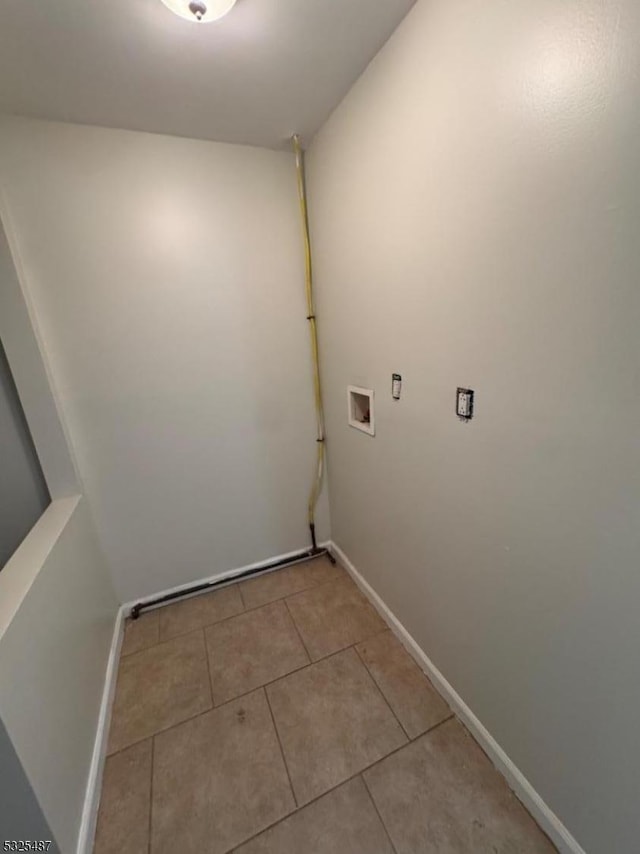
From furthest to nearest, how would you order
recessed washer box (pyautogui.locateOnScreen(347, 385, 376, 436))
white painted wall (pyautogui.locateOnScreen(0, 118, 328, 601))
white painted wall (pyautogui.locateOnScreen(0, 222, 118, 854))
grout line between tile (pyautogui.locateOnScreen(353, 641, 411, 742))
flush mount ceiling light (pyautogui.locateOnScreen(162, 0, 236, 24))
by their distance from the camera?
recessed washer box (pyautogui.locateOnScreen(347, 385, 376, 436)) → white painted wall (pyautogui.locateOnScreen(0, 118, 328, 601)) → grout line between tile (pyautogui.locateOnScreen(353, 641, 411, 742)) → flush mount ceiling light (pyautogui.locateOnScreen(162, 0, 236, 24)) → white painted wall (pyautogui.locateOnScreen(0, 222, 118, 854))

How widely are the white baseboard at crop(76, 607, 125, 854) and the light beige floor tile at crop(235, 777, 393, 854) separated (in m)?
0.46

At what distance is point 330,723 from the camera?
1.31 meters

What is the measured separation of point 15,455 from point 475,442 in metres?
2.00

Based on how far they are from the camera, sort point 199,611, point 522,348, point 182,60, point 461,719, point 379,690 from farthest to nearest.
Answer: point 199,611
point 379,690
point 461,719
point 182,60
point 522,348

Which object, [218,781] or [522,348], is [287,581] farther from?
[522,348]

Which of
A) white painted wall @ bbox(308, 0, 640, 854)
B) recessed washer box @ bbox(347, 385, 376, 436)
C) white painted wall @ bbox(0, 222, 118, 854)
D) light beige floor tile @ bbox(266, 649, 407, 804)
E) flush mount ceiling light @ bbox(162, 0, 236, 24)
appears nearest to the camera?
white painted wall @ bbox(308, 0, 640, 854)

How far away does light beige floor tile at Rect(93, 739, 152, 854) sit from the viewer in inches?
40.4

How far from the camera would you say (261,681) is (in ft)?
4.90

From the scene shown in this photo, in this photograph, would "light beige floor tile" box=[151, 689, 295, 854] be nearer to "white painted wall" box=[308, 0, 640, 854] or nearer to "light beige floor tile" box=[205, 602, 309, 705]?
"light beige floor tile" box=[205, 602, 309, 705]

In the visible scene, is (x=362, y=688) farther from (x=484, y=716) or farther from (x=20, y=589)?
(x=20, y=589)

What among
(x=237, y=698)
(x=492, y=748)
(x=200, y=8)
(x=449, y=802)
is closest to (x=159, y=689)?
(x=237, y=698)

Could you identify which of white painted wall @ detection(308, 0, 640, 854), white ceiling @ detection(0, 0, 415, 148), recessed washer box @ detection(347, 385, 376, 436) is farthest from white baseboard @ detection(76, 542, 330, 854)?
white ceiling @ detection(0, 0, 415, 148)

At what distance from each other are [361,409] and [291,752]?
143 cm

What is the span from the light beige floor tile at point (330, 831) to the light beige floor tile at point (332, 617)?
518 mm
